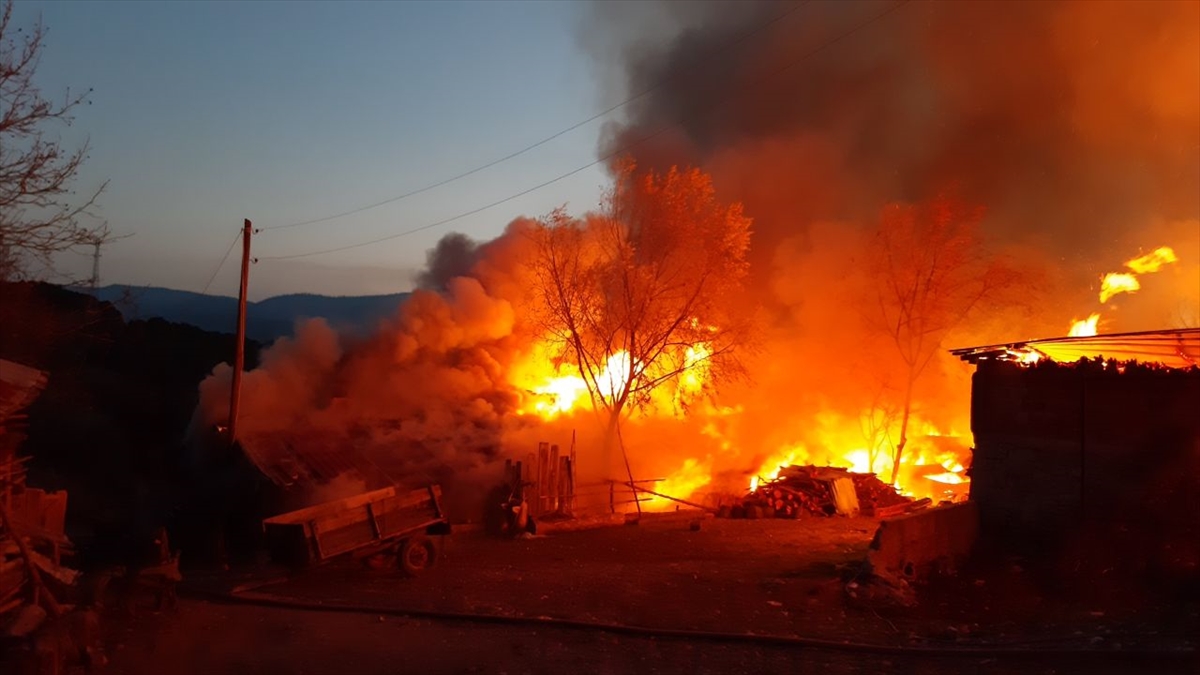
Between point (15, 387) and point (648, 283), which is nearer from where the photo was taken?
point (15, 387)

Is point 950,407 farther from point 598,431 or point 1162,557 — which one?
point 1162,557

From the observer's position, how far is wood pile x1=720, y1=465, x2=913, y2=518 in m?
21.4

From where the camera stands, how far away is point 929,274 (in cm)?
2642

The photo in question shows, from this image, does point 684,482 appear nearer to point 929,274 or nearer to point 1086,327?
point 929,274

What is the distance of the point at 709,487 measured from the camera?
2523cm

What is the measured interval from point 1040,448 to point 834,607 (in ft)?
14.4

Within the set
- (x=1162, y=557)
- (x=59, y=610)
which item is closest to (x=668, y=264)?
(x=1162, y=557)

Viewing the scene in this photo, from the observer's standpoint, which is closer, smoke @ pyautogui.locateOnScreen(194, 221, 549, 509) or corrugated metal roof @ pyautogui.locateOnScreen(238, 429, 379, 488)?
corrugated metal roof @ pyautogui.locateOnScreen(238, 429, 379, 488)

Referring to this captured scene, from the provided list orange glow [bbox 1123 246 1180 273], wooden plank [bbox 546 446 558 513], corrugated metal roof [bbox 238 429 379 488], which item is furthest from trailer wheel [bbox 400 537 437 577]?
orange glow [bbox 1123 246 1180 273]

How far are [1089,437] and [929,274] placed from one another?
46.1 feet

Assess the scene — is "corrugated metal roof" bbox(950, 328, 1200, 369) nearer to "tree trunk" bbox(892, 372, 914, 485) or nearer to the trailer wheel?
the trailer wheel

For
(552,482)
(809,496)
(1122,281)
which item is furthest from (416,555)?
(1122,281)

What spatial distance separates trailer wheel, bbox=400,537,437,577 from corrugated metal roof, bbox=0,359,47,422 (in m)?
6.67

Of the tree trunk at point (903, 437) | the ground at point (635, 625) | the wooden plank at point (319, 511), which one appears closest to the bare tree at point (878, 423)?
the tree trunk at point (903, 437)
